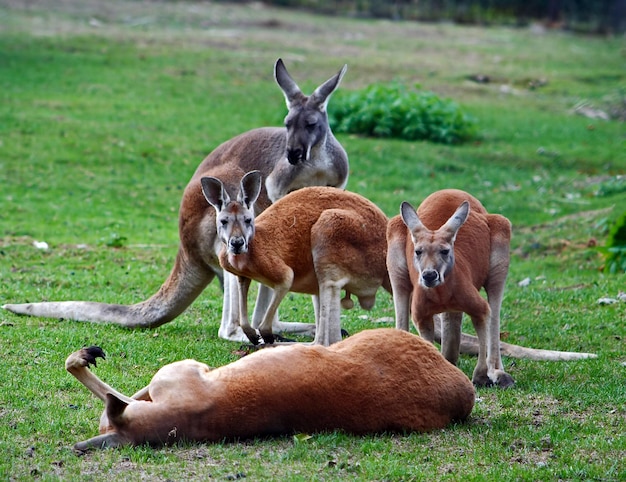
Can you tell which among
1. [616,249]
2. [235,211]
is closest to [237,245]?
[235,211]

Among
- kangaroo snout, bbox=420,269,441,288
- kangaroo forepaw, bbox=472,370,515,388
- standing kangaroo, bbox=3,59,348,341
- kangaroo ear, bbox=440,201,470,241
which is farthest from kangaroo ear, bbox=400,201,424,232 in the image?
standing kangaroo, bbox=3,59,348,341

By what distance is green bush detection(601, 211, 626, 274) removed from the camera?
890 centimetres

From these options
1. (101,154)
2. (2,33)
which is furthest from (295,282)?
(2,33)

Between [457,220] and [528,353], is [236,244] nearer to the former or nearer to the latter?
[457,220]

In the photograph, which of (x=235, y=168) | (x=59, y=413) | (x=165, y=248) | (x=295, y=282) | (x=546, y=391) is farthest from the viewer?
(x=165, y=248)

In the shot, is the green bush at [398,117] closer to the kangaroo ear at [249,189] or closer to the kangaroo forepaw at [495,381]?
the kangaroo ear at [249,189]

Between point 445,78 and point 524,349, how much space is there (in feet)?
46.6

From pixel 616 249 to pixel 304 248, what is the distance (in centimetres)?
388

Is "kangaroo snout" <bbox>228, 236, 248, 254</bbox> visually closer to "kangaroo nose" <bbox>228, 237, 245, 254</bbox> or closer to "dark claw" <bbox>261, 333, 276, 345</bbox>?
"kangaroo nose" <bbox>228, 237, 245, 254</bbox>

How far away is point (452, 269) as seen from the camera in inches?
210

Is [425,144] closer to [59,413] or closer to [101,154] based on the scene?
[101,154]

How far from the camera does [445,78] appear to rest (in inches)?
788

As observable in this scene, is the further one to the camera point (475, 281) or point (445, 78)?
A: point (445, 78)

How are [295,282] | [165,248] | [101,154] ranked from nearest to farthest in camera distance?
[295,282] → [165,248] → [101,154]
